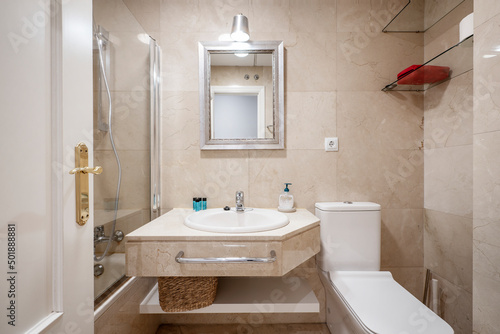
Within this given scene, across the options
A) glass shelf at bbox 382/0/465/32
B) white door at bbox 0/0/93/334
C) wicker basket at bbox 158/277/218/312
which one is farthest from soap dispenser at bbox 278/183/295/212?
glass shelf at bbox 382/0/465/32

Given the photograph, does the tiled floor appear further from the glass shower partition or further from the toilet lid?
the glass shower partition

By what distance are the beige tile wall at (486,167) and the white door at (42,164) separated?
1.29 metres

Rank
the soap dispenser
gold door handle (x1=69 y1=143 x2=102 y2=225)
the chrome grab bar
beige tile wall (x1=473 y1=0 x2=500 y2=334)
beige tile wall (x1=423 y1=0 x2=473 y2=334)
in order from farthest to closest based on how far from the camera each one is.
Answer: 1. the soap dispenser
2. beige tile wall (x1=423 y1=0 x2=473 y2=334)
3. the chrome grab bar
4. beige tile wall (x1=473 y1=0 x2=500 y2=334)
5. gold door handle (x1=69 y1=143 x2=102 y2=225)

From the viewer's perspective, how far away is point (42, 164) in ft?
1.68

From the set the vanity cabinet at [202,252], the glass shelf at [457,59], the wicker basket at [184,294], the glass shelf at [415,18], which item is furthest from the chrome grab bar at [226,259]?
the glass shelf at [415,18]

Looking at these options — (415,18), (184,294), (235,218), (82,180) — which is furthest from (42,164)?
(415,18)

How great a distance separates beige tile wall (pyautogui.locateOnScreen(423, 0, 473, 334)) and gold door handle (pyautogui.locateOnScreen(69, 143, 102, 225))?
1.62m

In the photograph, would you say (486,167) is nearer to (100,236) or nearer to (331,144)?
(331,144)

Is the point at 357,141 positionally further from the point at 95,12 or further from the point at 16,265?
the point at 16,265

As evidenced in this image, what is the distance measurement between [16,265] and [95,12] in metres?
0.84

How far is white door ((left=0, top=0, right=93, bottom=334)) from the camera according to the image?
1.48ft

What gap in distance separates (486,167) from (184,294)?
1.30 m

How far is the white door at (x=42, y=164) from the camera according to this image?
450mm

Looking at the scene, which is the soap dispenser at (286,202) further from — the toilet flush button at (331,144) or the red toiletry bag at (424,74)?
the red toiletry bag at (424,74)
